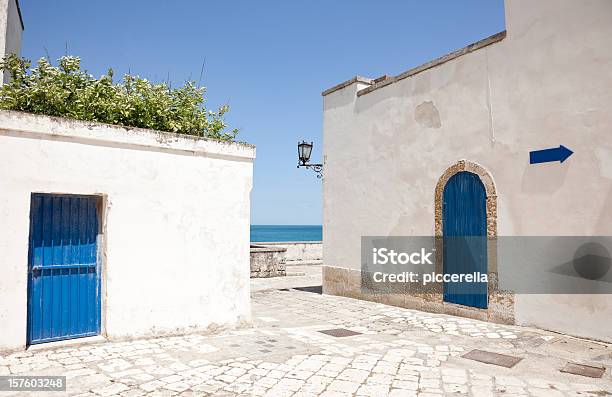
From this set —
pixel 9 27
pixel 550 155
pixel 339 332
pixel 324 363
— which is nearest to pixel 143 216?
pixel 324 363

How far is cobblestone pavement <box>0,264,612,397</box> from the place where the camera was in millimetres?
4301

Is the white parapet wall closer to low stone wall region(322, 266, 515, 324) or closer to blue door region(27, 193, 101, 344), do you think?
blue door region(27, 193, 101, 344)

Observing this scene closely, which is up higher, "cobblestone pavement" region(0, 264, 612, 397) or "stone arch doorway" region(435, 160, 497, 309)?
"stone arch doorway" region(435, 160, 497, 309)

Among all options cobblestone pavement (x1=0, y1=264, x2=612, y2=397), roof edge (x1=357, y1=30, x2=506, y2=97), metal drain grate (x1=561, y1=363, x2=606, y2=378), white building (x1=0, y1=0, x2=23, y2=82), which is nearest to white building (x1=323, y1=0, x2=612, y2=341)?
roof edge (x1=357, y1=30, x2=506, y2=97)

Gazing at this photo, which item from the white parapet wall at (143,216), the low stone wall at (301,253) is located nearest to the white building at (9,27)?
the white parapet wall at (143,216)

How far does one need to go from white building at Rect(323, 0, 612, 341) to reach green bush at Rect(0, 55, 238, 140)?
399 centimetres

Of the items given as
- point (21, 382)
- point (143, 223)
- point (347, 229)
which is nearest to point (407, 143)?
point (347, 229)

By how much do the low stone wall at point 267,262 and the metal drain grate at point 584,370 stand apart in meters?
10.4

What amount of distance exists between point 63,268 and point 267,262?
9621 mm

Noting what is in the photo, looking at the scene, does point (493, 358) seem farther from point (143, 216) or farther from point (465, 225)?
point (143, 216)

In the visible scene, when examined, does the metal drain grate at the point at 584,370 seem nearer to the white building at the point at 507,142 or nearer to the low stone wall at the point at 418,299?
the white building at the point at 507,142

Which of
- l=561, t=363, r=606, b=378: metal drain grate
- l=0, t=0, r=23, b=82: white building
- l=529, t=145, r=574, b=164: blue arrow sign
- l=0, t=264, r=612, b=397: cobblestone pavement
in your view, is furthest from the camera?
l=0, t=0, r=23, b=82: white building

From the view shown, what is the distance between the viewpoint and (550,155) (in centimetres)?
679

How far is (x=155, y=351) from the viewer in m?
5.49
